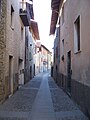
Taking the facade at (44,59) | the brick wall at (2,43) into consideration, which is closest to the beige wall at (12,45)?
the brick wall at (2,43)

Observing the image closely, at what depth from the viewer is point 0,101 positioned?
11141 mm

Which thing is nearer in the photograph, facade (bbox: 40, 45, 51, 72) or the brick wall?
the brick wall

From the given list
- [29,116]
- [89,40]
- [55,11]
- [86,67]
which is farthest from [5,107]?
[55,11]

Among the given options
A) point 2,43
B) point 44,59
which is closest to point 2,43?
point 2,43

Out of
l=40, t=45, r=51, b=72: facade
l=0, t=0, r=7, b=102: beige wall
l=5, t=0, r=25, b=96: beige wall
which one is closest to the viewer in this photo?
l=0, t=0, r=7, b=102: beige wall

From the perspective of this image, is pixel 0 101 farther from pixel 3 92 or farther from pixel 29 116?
pixel 29 116

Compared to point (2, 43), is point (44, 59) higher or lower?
higher

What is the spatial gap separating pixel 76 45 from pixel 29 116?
14.3 ft

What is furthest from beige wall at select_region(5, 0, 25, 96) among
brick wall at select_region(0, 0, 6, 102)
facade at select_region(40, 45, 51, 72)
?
facade at select_region(40, 45, 51, 72)

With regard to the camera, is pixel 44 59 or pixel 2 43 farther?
pixel 44 59

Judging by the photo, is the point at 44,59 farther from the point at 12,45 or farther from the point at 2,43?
the point at 2,43

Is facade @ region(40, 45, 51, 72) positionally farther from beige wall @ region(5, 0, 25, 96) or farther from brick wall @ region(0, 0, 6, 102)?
brick wall @ region(0, 0, 6, 102)

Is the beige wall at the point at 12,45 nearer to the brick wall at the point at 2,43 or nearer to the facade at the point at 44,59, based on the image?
the brick wall at the point at 2,43

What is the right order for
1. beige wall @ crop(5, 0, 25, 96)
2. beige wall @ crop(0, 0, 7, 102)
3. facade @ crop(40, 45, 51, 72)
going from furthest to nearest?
facade @ crop(40, 45, 51, 72)
beige wall @ crop(5, 0, 25, 96)
beige wall @ crop(0, 0, 7, 102)
